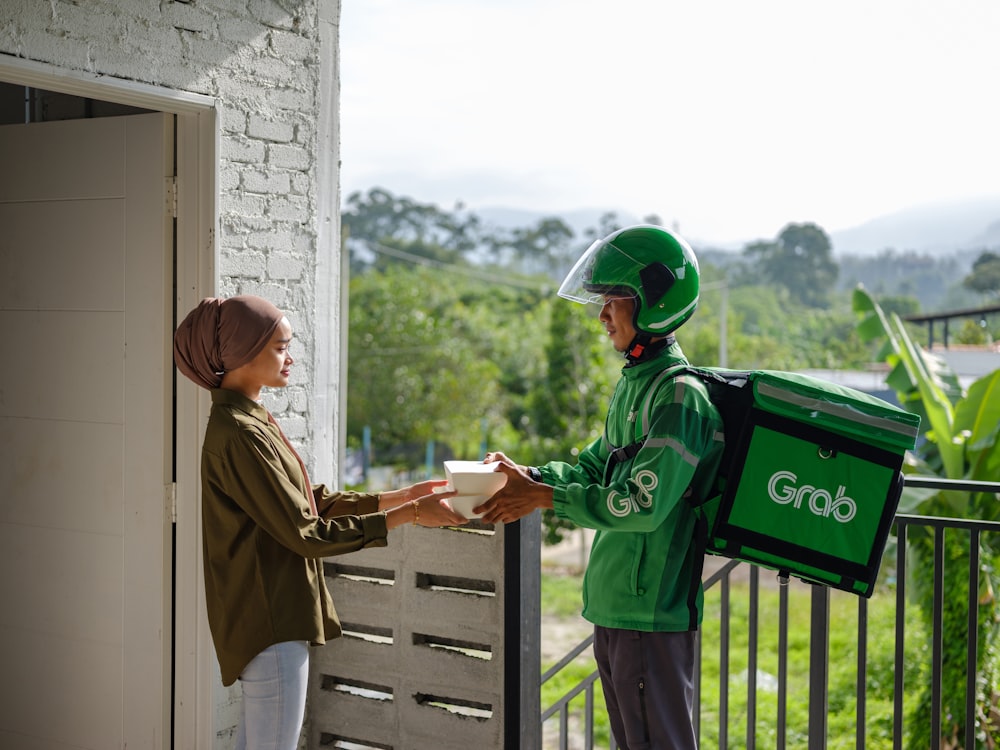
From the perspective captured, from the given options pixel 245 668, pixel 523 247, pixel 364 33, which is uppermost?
pixel 364 33

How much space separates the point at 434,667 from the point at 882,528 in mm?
1463

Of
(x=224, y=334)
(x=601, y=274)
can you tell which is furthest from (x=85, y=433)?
(x=601, y=274)

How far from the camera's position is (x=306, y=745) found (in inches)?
133

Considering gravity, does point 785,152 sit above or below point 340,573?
A: above

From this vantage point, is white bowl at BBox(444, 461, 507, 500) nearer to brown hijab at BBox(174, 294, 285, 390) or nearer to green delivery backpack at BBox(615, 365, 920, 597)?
green delivery backpack at BBox(615, 365, 920, 597)

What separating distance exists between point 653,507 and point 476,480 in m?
0.48

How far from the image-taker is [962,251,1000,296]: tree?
4018 cm

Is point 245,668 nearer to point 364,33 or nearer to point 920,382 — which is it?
point 920,382

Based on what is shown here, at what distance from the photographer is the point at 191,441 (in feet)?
10.5

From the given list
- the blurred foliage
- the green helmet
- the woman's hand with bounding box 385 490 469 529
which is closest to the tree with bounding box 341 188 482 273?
the blurred foliage

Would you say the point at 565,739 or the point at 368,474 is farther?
the point at 368,474

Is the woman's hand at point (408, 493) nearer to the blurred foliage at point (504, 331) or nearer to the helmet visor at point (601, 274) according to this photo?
the helmet visor at point (601, 274)

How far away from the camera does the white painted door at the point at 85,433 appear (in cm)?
323

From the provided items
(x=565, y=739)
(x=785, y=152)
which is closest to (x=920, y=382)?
(x=565, y=739)
